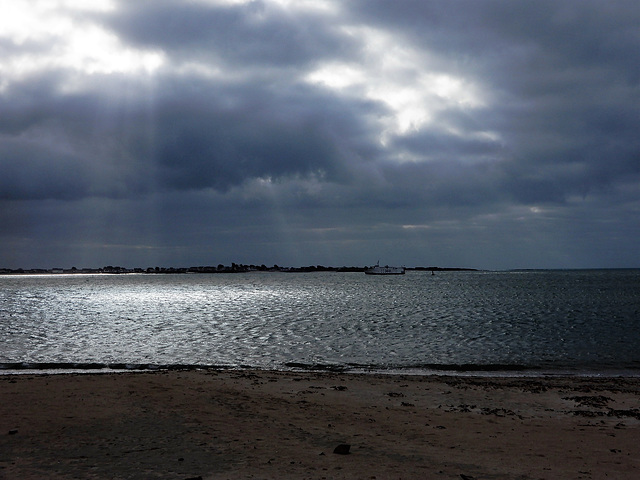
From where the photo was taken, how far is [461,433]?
1579cm

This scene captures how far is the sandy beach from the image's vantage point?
11992 millimetres

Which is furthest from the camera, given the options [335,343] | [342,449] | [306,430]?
[335,343]

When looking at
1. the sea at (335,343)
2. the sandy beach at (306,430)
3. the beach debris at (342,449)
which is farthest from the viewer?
the sea at (335,343)

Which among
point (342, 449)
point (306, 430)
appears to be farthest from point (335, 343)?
point (342, 449)

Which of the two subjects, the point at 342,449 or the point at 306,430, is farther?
the point at 306,430

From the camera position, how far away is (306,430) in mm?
15461

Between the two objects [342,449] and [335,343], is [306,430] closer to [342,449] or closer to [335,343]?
[342,449]

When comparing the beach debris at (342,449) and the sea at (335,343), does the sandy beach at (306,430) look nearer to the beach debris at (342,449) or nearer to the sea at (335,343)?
the beach debris at (342,449)

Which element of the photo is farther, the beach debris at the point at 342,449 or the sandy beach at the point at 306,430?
the beach debris at the point at 342,449

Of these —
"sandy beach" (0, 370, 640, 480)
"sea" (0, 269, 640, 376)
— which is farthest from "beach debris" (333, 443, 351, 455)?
"sea" (0, 269, 640, 376)

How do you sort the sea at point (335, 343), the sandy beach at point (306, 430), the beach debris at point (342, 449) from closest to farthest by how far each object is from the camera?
the sandy beach at point (306, 430) → the beach debris at point (342, 449) → the sea at point (335, 343)

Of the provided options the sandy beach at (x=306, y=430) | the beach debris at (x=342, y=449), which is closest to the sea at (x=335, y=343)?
the sandy beach at (x=306, y=430)

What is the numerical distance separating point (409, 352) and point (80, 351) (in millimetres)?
24931

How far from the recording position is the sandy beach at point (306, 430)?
11992mm
